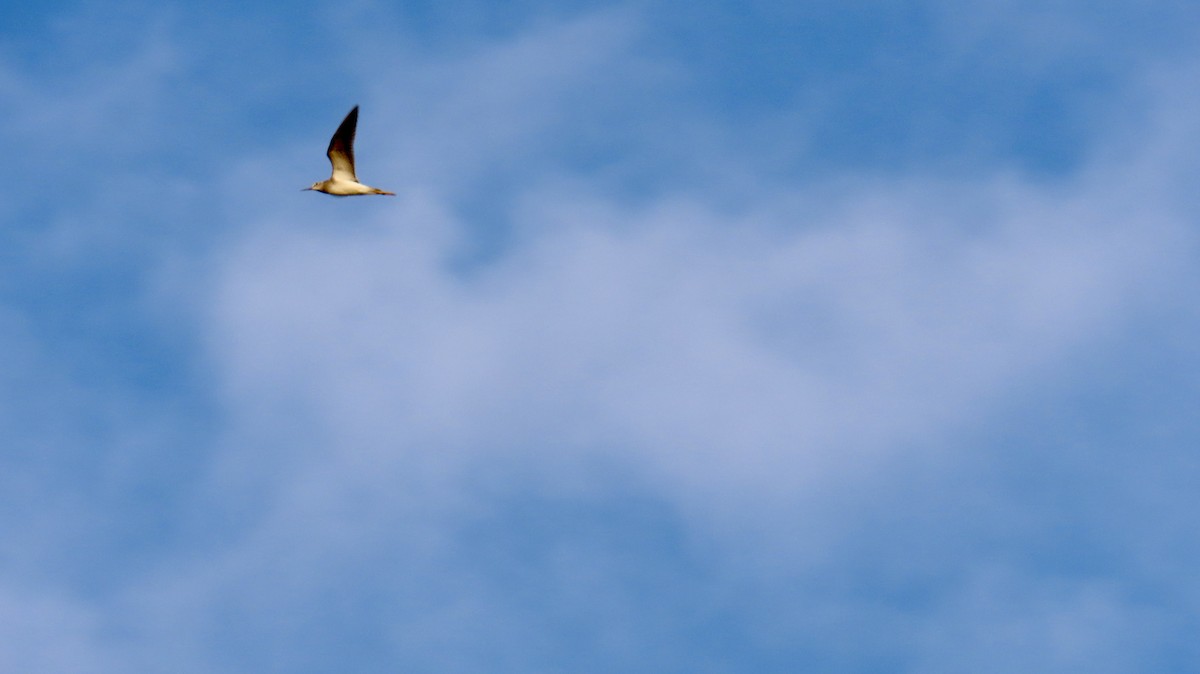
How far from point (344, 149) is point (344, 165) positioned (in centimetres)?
123

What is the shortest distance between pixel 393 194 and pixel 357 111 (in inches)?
171

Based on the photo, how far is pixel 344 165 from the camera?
10844cm

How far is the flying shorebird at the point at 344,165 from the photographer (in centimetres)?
10656

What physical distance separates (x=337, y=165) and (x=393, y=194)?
4.08m

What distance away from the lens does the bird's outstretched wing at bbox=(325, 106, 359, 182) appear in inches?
4193

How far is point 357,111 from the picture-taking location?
106188 mm

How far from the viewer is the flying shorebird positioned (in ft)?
350

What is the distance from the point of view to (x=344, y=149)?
107m

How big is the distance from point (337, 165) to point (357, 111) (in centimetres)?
361

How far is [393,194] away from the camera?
106250mm

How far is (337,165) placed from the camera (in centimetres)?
10856

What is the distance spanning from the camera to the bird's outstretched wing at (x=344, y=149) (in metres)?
106
